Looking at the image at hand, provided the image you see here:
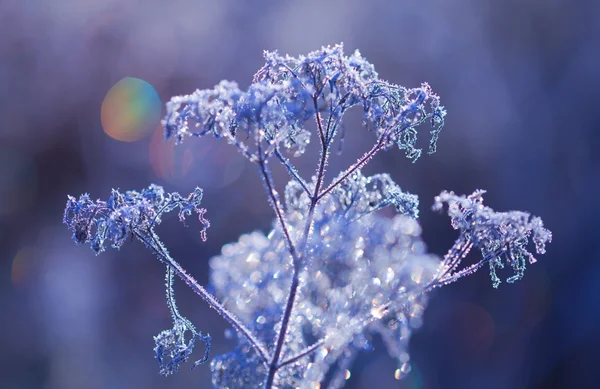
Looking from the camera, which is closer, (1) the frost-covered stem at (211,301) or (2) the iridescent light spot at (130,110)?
(1) the frost-covered stem at (211,301)

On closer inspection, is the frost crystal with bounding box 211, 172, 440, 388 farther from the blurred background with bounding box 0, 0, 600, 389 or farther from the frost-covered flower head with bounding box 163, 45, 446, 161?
the blurred background with bounding box 0, 0, 600, 389

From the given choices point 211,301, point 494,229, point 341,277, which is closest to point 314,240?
point 341,277

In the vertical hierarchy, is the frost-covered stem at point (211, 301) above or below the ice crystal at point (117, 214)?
below

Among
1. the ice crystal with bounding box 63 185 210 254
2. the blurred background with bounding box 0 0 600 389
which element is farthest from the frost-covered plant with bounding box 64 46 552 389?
the blurred background with bounding box 0 0 600 389

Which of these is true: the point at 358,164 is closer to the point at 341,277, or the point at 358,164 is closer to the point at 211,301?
the point at 341,277

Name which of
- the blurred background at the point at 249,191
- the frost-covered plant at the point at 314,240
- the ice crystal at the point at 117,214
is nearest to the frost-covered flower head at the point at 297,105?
the frost-covered plant at the point at 314,240

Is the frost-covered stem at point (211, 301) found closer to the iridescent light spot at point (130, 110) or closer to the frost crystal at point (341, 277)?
the frost crystal at point (341, 277)
